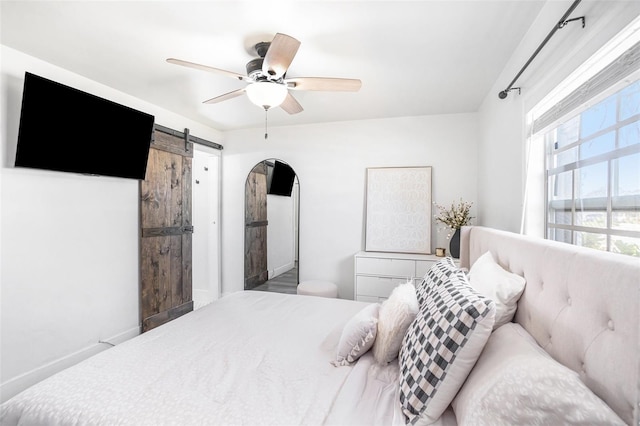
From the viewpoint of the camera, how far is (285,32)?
1802mm

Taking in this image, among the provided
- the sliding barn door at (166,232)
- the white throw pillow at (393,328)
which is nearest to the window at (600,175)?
the white throw pillow at (393,328)

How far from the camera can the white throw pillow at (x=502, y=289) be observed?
47.6 inches

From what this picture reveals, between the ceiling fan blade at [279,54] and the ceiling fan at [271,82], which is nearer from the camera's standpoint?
the ceiling fan blade at [279,54]

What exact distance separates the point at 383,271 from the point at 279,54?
2455 mm

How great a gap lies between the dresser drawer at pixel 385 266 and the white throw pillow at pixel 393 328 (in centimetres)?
186

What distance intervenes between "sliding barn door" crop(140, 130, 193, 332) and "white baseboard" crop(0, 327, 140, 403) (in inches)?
18.1

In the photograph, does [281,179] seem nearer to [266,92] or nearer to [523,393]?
[266,92]

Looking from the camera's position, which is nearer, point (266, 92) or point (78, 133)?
point (266, 92)

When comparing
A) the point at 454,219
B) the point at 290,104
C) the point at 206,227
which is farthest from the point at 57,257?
the point at 454,219

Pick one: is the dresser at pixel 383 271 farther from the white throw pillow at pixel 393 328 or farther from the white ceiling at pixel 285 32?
the white throw pillow at pixel 393 328

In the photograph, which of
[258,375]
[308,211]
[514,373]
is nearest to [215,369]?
[258,375]

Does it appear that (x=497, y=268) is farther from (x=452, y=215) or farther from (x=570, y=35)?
(x=452, y=215)

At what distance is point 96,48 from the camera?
80.4 inches

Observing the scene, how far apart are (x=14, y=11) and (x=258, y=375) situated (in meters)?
2.44
